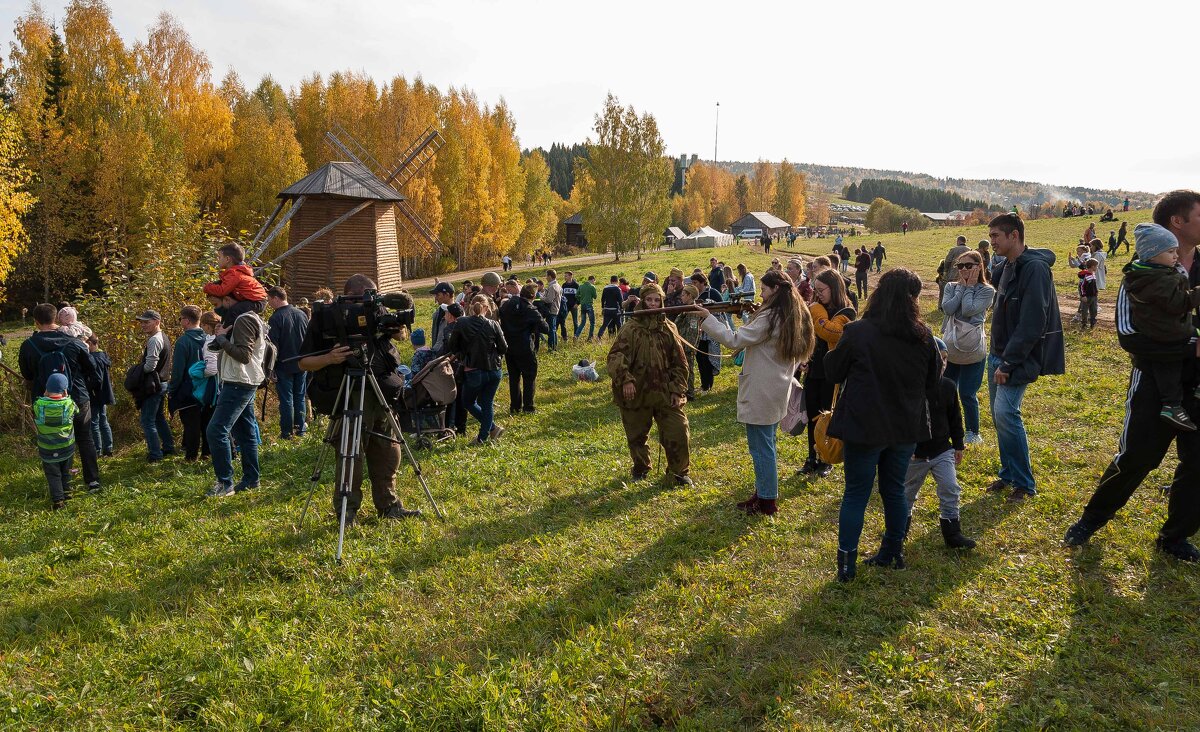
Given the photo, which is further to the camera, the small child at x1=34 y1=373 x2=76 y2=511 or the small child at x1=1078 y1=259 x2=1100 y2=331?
the small child at x1=1078 y1=259 x2=1100 y2=331

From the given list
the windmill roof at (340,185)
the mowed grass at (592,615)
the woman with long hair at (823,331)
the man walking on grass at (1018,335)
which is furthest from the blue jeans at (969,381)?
the windmill roof at (340,185)

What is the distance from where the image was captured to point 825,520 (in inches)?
227

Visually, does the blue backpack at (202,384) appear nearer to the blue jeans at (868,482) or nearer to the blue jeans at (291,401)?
the blue jeans at (291,401)

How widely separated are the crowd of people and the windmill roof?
2137cm

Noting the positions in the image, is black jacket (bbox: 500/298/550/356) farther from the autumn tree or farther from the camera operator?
the autumn tree

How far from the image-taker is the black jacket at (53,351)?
23.6 ft

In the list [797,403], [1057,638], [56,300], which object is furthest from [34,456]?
[56,300]

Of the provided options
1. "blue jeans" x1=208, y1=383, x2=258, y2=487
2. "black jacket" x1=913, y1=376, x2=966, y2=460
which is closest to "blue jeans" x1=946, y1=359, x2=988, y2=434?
"black jacket" x1=913, y1=376, x2=966, y2=460

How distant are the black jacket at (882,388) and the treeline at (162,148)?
22.8m

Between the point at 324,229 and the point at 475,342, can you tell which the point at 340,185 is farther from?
the point at 475,342

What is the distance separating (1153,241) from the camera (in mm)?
4422

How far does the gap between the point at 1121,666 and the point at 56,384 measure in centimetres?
955

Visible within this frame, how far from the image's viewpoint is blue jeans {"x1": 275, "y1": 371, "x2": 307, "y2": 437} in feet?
31.3

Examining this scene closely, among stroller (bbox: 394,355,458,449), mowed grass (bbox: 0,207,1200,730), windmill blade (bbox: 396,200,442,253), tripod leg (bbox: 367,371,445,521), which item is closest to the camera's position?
mowed grass (bbox: 0,207,1200,730)
